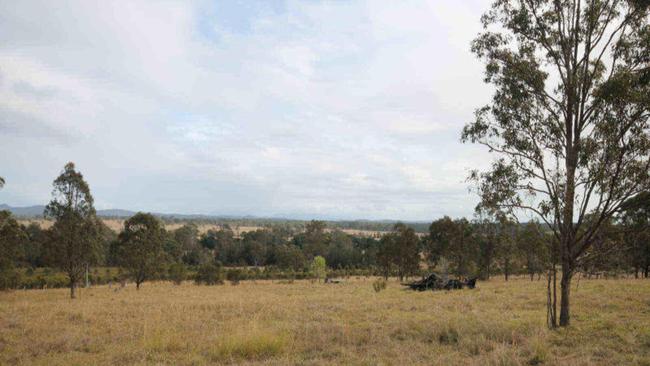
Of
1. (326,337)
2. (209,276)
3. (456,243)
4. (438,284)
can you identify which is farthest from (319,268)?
(326,337)

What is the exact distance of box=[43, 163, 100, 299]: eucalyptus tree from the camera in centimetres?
3359

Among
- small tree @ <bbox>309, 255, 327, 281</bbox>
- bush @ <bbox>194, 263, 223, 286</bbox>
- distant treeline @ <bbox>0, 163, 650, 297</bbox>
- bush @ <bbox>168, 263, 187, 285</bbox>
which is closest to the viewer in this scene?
distant treeline @ <bbox>0, 163, 650, 297</bbox>

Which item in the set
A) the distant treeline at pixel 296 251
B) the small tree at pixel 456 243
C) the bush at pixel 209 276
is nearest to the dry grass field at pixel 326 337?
the distant treeline at pixel 296 251

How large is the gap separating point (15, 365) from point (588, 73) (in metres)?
18.5

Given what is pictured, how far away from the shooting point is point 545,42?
1578 centimetres

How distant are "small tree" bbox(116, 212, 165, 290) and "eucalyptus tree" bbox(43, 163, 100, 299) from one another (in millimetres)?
8481

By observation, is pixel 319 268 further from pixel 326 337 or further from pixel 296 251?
pixel 326 337

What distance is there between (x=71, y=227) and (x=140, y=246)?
9.98m

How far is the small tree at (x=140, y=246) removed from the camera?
143 ft

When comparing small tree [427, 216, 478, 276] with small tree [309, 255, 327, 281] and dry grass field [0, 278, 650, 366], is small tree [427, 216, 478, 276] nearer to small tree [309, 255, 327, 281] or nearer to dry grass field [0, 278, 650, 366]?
small tree [309, 255, 327, 281]

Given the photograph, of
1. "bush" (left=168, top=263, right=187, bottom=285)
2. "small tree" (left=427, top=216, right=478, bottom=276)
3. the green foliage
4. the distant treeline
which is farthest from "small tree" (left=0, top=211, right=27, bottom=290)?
"small tree" (left=427, top=216, right=478, bottom=276)

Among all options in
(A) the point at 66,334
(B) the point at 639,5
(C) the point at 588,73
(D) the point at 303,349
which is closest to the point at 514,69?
(C) the point at 588,73

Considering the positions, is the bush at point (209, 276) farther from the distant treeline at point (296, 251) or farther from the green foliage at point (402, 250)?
the green foliage at point (402, 250)

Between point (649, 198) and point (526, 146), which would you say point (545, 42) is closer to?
point (526, 146)
